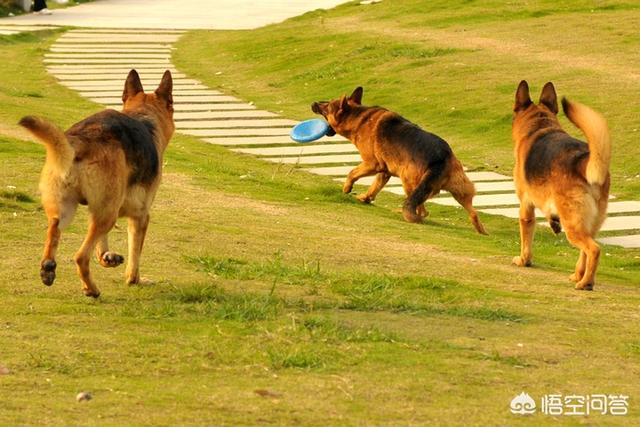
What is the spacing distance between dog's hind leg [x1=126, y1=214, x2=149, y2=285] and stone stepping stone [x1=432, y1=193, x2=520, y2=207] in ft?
19.1

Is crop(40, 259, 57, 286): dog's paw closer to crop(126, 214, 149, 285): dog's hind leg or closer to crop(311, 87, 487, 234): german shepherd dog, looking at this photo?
crop(126, 214, 149, 285): dog's hind leg

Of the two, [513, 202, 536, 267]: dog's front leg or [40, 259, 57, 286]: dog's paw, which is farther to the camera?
[513, 202, 536, 267]: dog's front leg

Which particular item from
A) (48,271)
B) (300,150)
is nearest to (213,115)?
(300,150)

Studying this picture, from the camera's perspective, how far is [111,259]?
8.09 meters

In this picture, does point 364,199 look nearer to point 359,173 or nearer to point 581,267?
point 359,173

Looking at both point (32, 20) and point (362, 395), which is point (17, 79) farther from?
point (362, 395)

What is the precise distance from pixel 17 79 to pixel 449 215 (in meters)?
10.6

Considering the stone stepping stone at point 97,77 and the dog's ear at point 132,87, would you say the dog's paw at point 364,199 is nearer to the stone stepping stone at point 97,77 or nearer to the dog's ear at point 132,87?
the dog's ear at point 132,87

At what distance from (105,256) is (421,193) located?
497cm

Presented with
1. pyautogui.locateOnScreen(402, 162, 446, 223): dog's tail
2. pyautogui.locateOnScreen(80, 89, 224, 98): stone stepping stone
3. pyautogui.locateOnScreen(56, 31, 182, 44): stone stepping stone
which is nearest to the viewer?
pyautogui.locateOnScreen(402, 162, 446, 223): dog's tail

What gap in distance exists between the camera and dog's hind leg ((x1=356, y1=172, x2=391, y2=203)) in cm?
1347

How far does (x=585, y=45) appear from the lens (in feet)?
72.2

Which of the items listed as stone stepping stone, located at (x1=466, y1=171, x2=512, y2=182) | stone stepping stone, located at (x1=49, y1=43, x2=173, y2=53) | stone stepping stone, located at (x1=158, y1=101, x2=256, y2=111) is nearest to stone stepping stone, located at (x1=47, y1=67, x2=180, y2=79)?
stone stepping stone, located at (x1=49, y1=43, x2=173, y2=53)

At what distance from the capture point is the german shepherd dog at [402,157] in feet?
41.8
